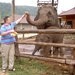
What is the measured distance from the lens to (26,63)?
7.39 metres

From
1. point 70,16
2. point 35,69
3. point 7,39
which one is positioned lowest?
point 35,69

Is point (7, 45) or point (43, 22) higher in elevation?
point (43, 22)

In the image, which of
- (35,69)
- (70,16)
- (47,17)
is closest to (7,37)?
(35,69)

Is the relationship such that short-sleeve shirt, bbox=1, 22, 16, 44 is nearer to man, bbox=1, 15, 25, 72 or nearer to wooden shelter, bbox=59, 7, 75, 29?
man, bbox=1, 15, 25, 72

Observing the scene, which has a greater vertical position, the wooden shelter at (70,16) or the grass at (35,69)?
the wooden shelter at (70,16)

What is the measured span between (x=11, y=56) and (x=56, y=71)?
139 cm

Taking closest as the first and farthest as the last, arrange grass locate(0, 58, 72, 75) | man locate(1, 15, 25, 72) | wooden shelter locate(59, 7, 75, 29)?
man locate(1, 15, 25, 72) < grass locate(0, 58, 72, 75) < wooden shelter locate(59, 7, 75, 29)

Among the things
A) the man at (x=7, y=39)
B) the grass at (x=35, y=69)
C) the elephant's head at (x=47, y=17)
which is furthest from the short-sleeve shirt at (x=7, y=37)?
the elephant's head at (x=47, y=17)

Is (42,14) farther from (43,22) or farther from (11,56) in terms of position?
(11,56)

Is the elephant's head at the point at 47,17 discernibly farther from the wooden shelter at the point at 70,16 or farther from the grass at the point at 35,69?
the wooden shelter at the point at 70,16

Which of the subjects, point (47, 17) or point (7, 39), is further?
point (47, 17)

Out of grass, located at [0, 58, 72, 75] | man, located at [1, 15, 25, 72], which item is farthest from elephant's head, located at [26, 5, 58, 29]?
man, located at [1, 15, 25, 72]

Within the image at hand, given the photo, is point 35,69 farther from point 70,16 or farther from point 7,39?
point 70,16

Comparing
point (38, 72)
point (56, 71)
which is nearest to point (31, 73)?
point (38, 72)
